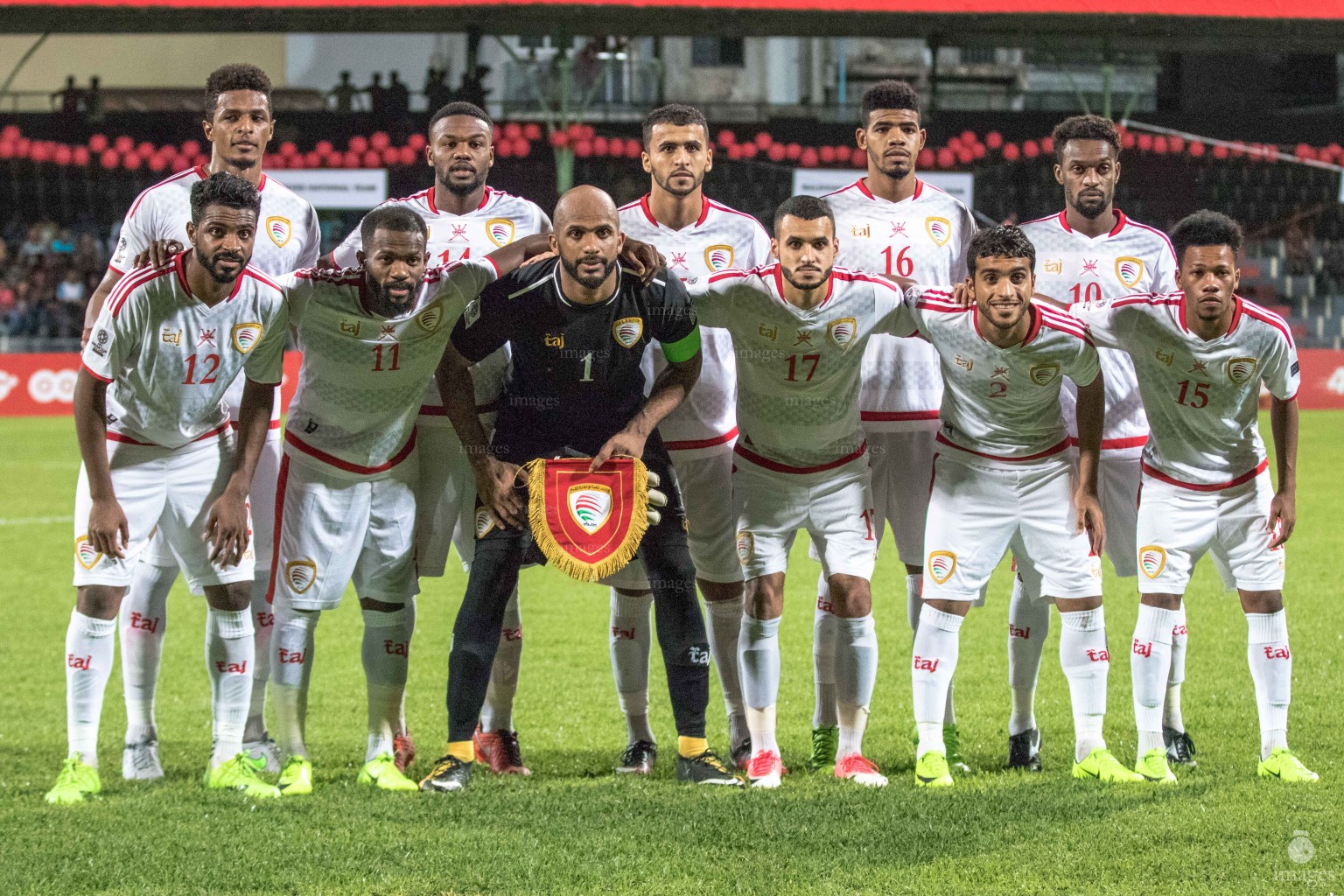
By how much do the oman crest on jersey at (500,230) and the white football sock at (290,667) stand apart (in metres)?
1.44

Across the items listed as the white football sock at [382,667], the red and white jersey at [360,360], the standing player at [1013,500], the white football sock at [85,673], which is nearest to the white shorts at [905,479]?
the standing player at [1013,500]

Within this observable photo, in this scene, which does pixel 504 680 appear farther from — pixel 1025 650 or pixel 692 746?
pixel 1025 650

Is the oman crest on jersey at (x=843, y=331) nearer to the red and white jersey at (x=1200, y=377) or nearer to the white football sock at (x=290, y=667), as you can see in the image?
→ the red and white jersey at (x=1200, y=377)

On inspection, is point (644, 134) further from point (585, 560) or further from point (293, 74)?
point (293, 74)

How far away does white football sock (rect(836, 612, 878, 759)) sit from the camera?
479 cm

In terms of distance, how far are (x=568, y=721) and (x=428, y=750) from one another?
691mm

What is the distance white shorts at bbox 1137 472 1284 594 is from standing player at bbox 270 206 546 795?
2.15m

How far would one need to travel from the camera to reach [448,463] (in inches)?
196

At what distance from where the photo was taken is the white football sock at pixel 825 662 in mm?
5164

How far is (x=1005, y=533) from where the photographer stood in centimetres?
473

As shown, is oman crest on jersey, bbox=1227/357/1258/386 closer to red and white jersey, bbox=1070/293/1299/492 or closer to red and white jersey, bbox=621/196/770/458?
red and white jersey, bbox=1070/293/1299/492

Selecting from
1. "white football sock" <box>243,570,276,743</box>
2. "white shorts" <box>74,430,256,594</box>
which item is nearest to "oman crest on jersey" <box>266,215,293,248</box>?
"white shorts" <box>74,430,256,594</box>

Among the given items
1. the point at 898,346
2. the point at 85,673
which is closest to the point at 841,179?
the point at 898,346

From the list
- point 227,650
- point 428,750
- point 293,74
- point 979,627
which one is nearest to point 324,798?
point 227,650
